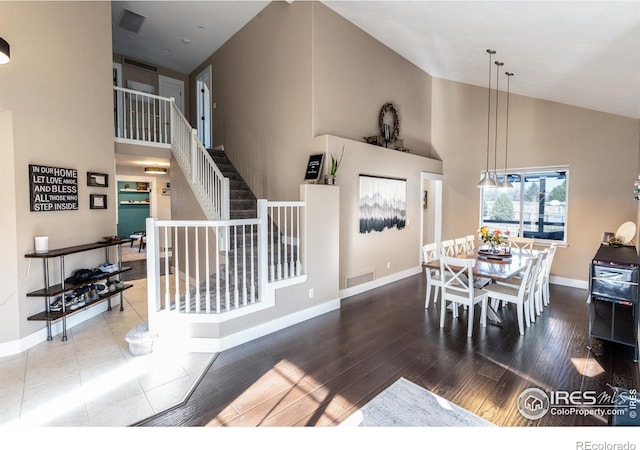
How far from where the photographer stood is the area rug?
220 centimetres

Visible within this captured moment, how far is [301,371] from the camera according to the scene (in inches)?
113

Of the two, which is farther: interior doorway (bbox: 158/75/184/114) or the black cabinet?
interior doorway (bbox: 158/75/184/114)

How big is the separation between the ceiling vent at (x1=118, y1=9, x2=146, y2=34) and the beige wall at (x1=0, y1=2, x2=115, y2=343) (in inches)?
64.8

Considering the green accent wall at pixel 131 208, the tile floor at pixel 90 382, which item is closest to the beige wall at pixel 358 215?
the tile floor at pixel 90 382

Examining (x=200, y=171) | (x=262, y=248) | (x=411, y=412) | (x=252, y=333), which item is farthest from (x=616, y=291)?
(x=200, y=171)

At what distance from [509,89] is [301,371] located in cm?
630

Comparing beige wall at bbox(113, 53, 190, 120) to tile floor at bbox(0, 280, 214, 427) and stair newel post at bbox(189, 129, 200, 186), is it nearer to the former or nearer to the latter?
stair newel post at bbox(189, 129, 200, 186)

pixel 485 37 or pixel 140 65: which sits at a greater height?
pixel 140 65

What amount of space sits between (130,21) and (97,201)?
4002 mm

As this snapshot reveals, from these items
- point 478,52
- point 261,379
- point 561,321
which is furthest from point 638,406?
point 478,52

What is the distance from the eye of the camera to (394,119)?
6.16 meters

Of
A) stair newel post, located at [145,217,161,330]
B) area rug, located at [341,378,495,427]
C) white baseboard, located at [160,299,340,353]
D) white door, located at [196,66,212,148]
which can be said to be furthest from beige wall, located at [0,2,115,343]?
area rug, located at [341,378,495,427]

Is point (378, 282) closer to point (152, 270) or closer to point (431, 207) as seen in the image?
point (431, 207)

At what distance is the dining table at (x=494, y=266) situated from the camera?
3604 millimetres
